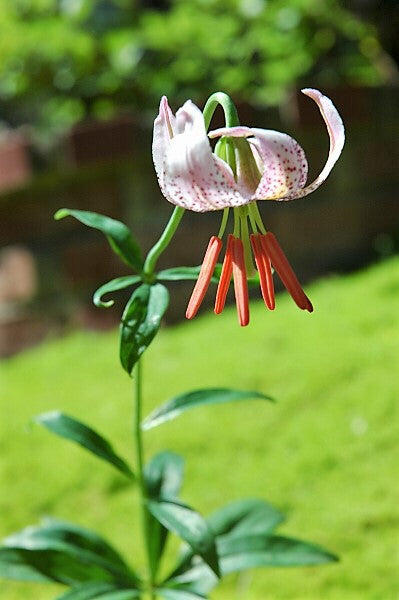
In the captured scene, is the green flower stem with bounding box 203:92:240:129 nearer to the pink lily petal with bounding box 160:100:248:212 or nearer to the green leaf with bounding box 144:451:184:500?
the pink lily petal with bounding box 160:100:248:212

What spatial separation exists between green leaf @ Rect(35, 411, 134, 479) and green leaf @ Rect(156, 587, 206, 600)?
146mm

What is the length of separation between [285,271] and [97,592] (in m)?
0.47

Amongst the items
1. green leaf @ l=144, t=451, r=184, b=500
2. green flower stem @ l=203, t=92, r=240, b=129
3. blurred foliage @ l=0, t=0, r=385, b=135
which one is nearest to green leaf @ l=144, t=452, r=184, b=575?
green leaf @ l=144, t=451, r=184, b=500

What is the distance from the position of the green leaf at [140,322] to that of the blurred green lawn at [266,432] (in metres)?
0.62

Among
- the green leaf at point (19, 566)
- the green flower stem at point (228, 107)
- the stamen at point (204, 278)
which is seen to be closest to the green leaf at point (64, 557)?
the green leaf at point (19, 566)

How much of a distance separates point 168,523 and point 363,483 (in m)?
0.62

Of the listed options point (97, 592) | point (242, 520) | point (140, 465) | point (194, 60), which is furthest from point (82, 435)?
point (194, 60)

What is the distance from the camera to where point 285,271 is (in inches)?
30.0

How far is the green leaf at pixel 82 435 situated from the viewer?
99 cm

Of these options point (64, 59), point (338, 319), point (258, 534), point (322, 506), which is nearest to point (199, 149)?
point (258, 534)

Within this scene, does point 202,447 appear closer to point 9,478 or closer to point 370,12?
point 9,478

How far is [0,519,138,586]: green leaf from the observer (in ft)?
3.52

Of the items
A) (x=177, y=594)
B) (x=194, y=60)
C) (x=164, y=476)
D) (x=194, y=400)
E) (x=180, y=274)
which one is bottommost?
(x=177, y=594)

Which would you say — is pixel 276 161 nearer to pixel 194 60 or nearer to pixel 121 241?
pixel 121 241
